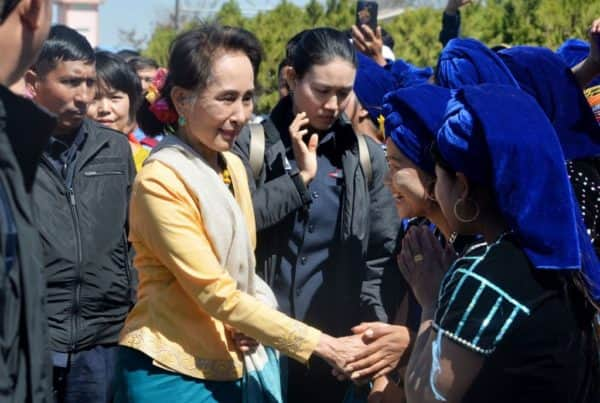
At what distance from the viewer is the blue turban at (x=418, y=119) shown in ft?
11.7

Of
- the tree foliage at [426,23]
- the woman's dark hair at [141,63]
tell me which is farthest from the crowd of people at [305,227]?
the woman's dark hair at [141,63]

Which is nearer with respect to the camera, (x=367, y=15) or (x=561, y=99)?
(x=561, y=99)

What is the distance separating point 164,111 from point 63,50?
1.36 m

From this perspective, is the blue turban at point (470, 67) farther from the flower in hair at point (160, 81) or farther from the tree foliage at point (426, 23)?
the tree foliage at point (426, 23)

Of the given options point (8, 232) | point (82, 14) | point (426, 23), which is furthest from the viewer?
point (82, 14)

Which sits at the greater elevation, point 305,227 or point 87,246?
point 305,227

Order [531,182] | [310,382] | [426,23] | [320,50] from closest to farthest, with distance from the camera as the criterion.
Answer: [531,182]
[310,382]
[320,50]
[426,23]

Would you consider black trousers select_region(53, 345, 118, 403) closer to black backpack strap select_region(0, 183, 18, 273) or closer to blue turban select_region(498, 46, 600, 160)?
blue turban select_region(498, 46, 600, 160)

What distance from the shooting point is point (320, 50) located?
4824mm

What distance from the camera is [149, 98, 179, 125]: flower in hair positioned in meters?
4.07

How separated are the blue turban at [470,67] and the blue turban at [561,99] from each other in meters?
0.25

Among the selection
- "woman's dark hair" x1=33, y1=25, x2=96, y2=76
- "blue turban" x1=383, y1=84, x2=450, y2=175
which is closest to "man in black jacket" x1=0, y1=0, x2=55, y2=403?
"blue turban" x1=383, y1=84, x2=450, y2=175

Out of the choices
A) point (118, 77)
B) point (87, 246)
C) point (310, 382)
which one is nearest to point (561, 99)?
point (310, 382)

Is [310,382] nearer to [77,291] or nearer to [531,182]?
[77,291]
